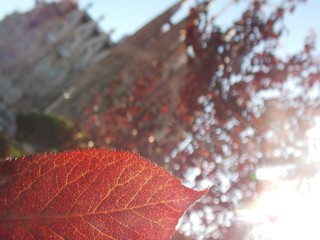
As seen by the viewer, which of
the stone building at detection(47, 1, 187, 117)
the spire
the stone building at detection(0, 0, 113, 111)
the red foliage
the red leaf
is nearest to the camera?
the red leaf

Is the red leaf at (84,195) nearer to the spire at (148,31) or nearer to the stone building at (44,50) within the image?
the spire at (148,31)

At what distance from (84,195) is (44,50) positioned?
A: 28309mm

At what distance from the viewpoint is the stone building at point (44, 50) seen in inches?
992

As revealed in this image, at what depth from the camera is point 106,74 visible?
21.3 metres

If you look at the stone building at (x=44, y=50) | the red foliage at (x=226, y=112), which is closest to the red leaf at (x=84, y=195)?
the red foliage at (x=226, y=112)

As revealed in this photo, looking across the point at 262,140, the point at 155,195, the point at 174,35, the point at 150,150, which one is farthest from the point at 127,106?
the point at 174,35

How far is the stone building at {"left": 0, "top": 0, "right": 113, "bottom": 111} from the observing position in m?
25.2

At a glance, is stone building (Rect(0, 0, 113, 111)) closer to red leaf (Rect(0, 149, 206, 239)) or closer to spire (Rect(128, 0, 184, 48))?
spire (Rect(128, 0, 184, 48))

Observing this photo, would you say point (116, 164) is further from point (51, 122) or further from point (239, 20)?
point (51, 122)

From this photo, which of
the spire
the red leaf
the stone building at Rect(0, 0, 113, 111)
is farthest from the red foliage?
the stone building at Rect(0, 0, 113, 111)

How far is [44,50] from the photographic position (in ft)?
89.9

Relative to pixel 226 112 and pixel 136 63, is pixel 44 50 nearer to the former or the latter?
pixel 136 63

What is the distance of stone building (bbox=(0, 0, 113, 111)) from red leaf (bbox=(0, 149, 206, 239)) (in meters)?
23.2

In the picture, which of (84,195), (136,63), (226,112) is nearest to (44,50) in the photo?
(136,63)
